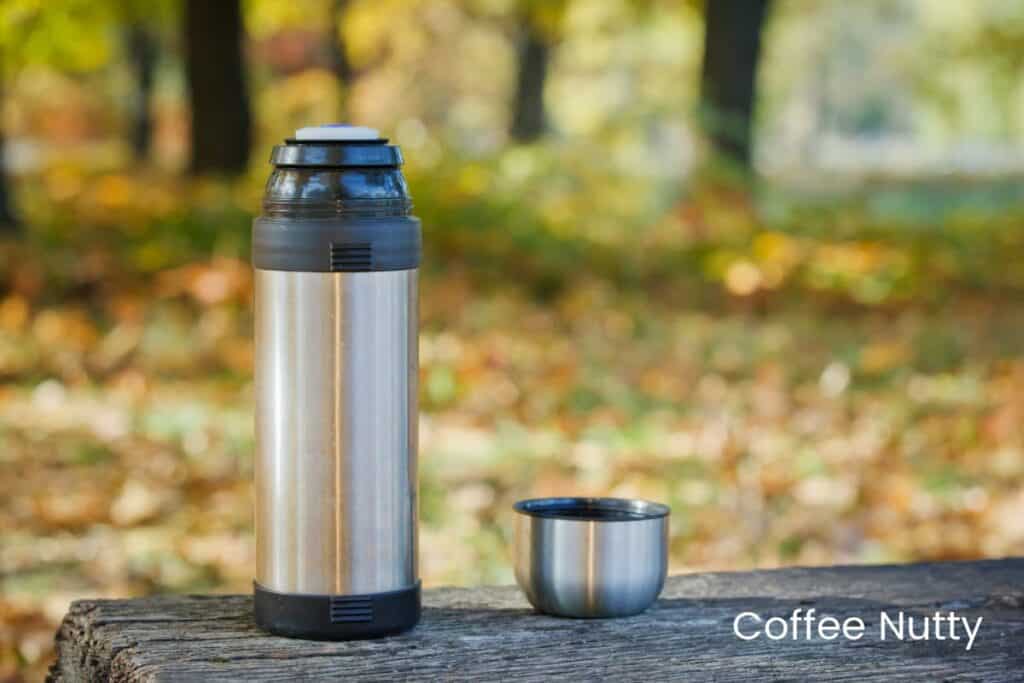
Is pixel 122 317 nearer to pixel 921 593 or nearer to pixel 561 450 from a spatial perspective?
pixel 561 450

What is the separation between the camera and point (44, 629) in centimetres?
381

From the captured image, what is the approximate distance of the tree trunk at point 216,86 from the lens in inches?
408

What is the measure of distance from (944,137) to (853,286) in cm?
3701

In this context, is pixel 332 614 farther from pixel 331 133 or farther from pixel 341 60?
pixel 341 60

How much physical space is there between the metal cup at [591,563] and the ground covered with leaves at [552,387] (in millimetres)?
1922

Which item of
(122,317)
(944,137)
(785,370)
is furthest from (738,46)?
(944,137)

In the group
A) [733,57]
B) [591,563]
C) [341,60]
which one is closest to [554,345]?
[733,57]

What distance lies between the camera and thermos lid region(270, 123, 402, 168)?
2.02 metres

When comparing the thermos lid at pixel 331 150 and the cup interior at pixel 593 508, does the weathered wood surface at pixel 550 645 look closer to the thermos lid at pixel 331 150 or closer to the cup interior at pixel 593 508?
the cup interior at pixel 593 508

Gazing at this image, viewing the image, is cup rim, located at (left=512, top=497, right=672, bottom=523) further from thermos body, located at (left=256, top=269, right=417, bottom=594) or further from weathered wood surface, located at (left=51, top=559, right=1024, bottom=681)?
thermos body, located at (left=256, top=269, right=417, bottom=594)

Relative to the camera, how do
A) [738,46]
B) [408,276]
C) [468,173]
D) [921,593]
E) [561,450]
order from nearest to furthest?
1. [408,276]
2. [921,593]
3. [561,450]
4. [468,173]
5. [738,46]

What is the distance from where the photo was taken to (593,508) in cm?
232

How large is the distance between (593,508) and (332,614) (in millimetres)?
475

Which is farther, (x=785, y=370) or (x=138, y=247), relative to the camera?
(x=138, y=247)
